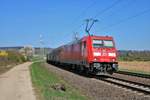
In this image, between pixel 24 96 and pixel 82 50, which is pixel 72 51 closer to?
pixel 82 50

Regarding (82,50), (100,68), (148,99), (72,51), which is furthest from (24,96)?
(72,51)

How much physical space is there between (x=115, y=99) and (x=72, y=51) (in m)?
23.1

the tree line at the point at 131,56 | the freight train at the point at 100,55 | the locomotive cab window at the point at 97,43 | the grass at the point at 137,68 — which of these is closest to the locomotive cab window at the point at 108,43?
the freight train at the point at 100,55

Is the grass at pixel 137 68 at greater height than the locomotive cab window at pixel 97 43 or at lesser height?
lesser

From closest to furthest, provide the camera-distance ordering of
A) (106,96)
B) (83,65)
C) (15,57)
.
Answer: (106,96)
(83,65)
(15,57)

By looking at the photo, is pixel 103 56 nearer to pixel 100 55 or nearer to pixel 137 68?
pixel 100 55

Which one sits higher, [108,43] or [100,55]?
[108,43]

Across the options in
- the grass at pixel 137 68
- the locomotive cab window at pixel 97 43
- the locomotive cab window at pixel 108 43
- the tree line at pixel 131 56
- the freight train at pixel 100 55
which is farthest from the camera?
the tree line at pixel 131 56

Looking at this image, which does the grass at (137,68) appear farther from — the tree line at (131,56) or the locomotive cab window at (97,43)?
the tree line at (131,56)

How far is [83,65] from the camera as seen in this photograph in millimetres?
31781

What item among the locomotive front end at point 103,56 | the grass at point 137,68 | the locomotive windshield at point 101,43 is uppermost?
the locomotive windshield at point 101,43

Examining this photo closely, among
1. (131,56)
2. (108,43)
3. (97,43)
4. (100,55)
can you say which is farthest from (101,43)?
(131,56)

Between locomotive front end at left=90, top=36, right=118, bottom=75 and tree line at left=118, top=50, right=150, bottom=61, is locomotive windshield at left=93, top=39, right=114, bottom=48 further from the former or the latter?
tree line at left=118, top=50, right=150, bottom=61

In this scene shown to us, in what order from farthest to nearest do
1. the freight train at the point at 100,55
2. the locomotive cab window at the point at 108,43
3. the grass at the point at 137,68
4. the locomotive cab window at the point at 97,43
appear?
the grass at the point at 137,68 → the locomotive cab window at the point at 108,43 → the locomotive cab window at the point at 97,43 → the freight train at the point at 100,55
